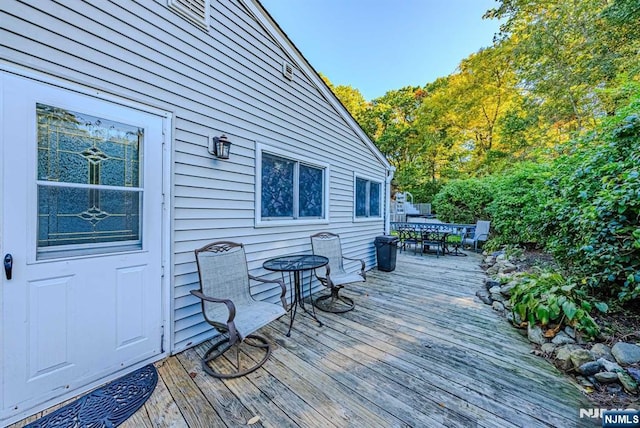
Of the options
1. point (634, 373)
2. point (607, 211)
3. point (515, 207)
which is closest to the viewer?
point (634, 373)

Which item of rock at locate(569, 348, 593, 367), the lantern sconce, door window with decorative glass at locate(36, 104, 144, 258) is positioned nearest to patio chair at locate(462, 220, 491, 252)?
rock at locate(569, 348, 593, 367)

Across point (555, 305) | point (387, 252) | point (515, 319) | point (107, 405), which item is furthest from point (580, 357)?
point (107, 405)

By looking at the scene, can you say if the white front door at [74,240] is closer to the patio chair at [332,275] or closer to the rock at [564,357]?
the patio chair at [332,275]

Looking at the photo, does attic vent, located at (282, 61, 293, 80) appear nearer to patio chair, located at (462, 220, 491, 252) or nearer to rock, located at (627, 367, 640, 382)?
rock, located at (627, 367, 640, 382)

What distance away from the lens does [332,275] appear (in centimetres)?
387

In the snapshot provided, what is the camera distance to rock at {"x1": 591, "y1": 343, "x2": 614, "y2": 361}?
2124mm

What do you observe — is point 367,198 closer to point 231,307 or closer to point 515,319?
point 515,319

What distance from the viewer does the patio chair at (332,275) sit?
352 cm

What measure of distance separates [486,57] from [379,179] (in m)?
10.6

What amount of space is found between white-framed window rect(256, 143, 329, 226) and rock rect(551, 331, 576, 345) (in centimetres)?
334

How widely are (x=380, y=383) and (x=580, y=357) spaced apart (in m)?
1.81

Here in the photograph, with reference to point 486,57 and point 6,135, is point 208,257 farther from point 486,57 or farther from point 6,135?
point 486,57

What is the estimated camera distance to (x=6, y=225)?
1.61 metres

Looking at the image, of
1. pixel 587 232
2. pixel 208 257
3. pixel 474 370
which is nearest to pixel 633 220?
pixel 587 232
